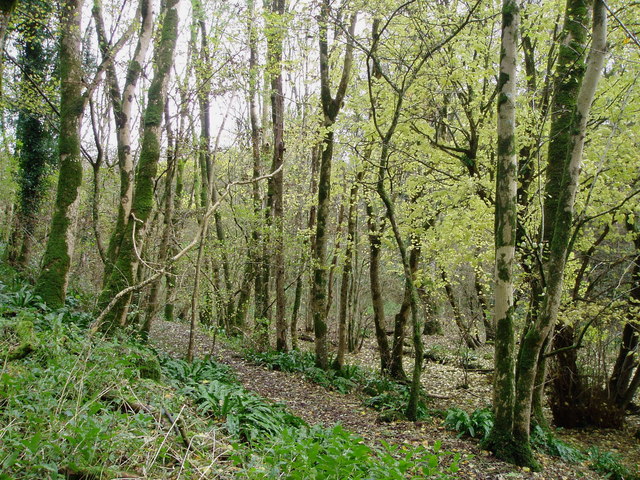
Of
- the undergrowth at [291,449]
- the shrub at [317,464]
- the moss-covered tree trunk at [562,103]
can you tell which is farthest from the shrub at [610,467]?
the shrub at [317,464]

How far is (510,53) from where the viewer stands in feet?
17.6

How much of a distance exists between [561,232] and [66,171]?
7.69 metres

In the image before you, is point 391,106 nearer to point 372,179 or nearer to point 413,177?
point 413,177

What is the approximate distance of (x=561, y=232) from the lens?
4984 millimetres

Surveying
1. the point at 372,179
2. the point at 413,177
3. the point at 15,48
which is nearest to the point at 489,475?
the point at 413,177

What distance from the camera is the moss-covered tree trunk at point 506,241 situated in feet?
17.5

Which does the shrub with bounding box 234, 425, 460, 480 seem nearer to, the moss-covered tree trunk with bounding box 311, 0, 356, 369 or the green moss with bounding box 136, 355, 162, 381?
the green moss with bounding box 136, 355, 162, 381

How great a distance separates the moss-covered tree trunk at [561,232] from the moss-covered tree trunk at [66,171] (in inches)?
279

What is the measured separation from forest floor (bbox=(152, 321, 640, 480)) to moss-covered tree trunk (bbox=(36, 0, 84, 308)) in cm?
252

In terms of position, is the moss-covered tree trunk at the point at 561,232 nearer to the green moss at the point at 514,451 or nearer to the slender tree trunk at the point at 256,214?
the green moss at the point at 514,451

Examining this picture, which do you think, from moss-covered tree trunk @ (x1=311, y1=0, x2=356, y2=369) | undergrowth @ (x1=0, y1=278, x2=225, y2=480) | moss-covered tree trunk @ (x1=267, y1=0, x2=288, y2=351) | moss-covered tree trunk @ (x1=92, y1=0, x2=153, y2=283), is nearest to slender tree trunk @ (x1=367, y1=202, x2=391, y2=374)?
moss-covered tree trunk @ (x1=311, y1=0, x2=356, y2=369)

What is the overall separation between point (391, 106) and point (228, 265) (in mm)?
6079

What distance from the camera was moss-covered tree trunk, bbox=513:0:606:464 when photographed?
15.2ft

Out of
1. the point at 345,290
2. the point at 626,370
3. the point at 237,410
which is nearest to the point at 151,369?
the point at 237,410
